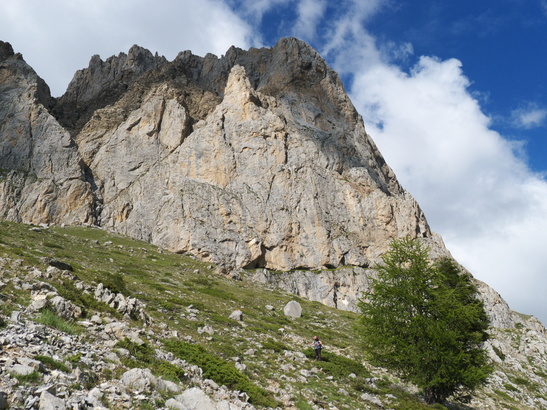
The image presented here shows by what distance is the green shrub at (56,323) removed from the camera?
505 inches

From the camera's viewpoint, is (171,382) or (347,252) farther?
(347,252)

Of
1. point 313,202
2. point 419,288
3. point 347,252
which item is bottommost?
point 419,288

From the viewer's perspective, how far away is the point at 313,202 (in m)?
112

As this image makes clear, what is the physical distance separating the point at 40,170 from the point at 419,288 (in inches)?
4789

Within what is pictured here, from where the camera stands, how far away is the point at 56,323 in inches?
516

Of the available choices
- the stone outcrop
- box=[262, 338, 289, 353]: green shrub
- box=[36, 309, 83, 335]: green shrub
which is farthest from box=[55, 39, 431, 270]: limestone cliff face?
box=[36, 309, 83, 335]: green shrub

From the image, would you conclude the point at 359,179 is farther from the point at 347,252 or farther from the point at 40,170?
the point at 40,170

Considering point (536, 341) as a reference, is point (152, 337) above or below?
below

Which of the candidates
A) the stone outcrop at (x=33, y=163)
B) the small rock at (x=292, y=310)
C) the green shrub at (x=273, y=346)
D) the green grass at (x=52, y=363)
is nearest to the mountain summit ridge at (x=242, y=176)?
the stone outcrop at (x=33, y=163)

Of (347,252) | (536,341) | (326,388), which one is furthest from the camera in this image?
(347,252)

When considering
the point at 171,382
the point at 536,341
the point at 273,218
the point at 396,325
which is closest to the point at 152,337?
the point at 171,382

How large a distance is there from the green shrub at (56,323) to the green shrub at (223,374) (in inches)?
171

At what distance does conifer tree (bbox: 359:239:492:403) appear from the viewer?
1950 centimetres

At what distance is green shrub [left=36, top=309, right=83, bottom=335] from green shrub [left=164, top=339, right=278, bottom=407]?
4.34 metres
